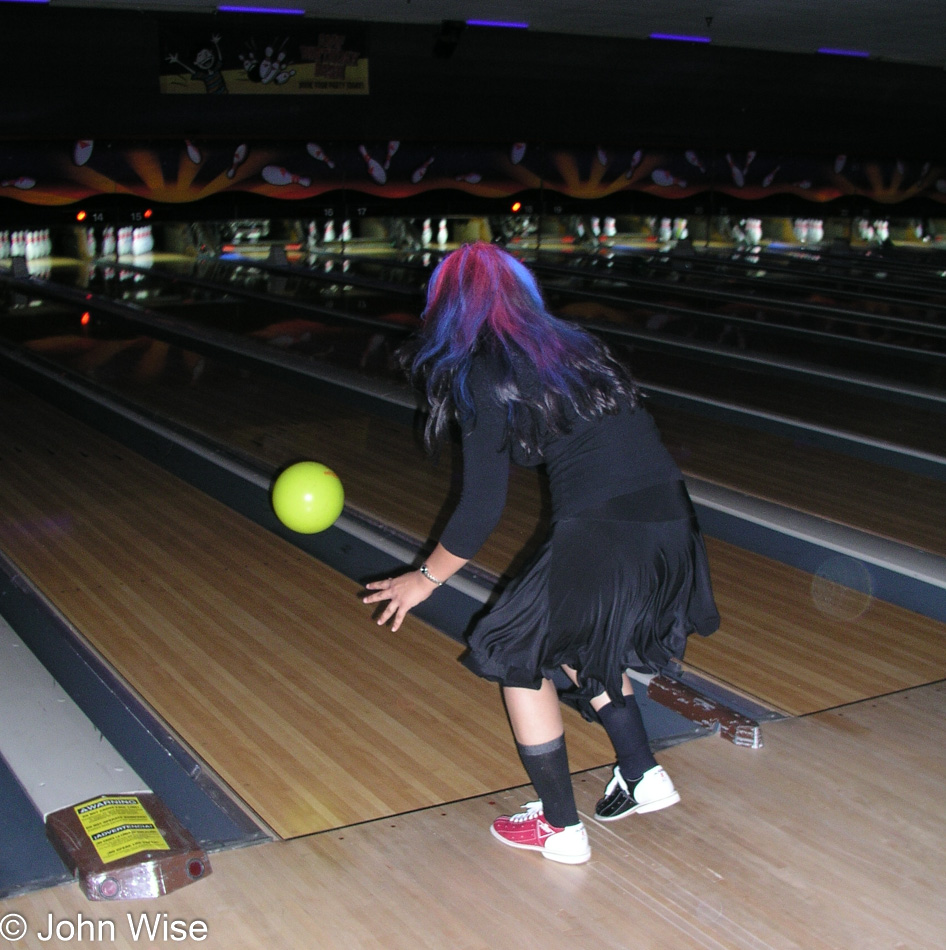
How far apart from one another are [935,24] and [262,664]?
24.9 ft

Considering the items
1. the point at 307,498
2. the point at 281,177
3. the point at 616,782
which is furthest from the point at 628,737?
the point at 281,177

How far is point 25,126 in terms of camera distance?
8.61m

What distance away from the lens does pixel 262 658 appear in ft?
8.64

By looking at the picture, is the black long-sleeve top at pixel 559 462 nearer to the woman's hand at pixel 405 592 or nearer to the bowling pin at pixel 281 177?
the woman's hand at pixel 405 592

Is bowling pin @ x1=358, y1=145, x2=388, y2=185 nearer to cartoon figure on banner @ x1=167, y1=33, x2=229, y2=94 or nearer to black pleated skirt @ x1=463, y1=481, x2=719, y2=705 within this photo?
cartoon figure on banner @ x1=167, y1=33, x2=229, y2=94

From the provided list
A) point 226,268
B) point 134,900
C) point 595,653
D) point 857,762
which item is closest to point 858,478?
point 857,762

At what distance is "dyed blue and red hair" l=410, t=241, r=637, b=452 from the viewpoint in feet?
5.05

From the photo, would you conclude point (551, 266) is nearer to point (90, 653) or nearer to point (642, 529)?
point (90, 653)

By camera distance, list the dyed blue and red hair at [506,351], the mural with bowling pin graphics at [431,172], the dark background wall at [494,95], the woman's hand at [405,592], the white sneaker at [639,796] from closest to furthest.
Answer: the dyed blue and red hair at [506,351], the woman's hand at [405,592], the white sneaker at [639,796], the dark background wall at [494,95], the mural with bowling pin graphics at [431,172]

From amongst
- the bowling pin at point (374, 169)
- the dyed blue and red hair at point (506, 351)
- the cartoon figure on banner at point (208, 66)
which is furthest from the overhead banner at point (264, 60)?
the dyed blue and red hair at point (506, 351)

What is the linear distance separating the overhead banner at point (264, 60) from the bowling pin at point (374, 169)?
133cm

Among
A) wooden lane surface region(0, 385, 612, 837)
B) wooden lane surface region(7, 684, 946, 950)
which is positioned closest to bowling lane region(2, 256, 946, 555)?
wooden lane surface region(0, 385, 612, 837)

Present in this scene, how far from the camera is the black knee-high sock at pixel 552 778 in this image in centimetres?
170

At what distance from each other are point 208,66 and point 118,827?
7881 millimetres
